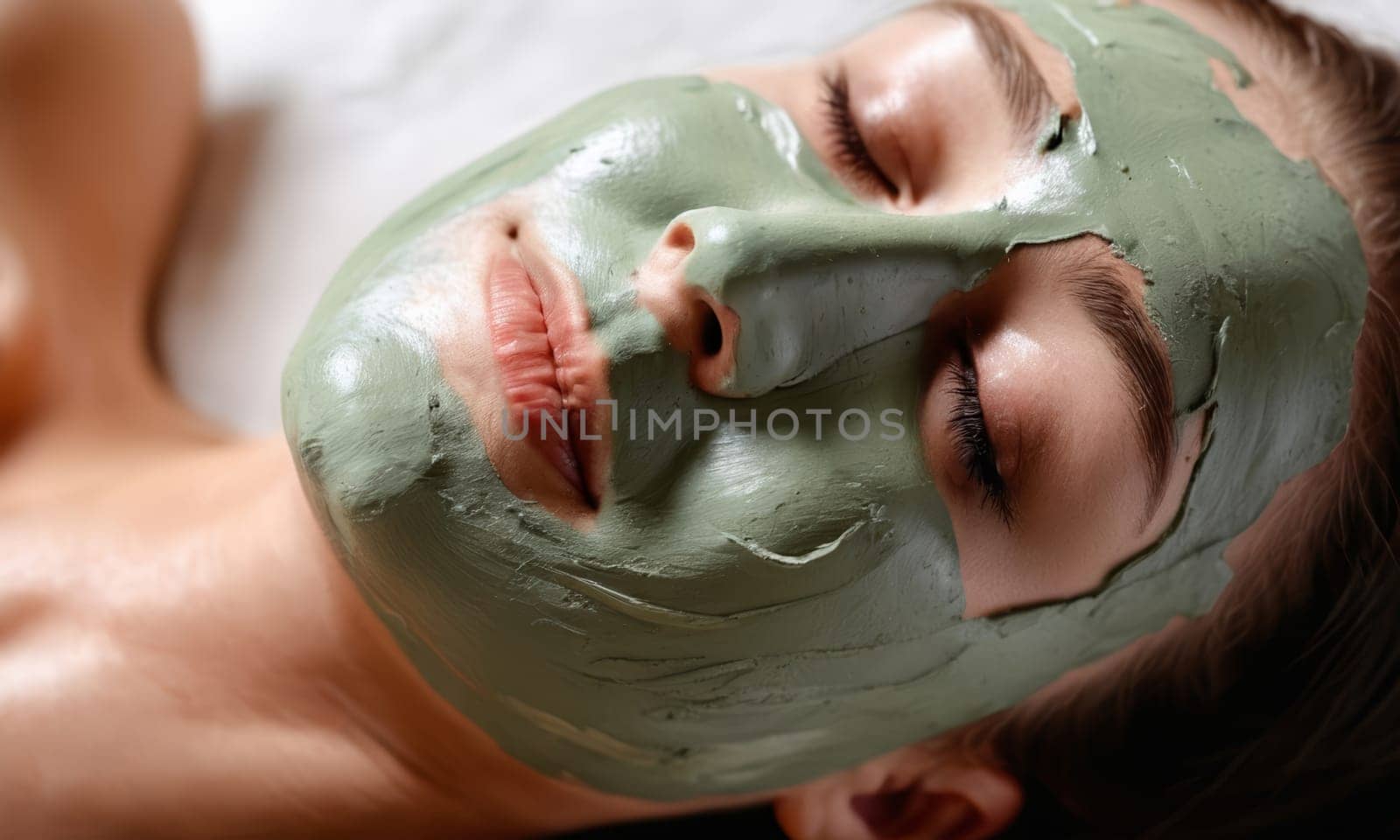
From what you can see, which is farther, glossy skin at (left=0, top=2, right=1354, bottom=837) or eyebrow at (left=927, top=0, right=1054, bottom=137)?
glossy skin at (left=0, top=2, right=1354, bottom=837)

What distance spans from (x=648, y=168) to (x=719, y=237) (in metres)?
0.13

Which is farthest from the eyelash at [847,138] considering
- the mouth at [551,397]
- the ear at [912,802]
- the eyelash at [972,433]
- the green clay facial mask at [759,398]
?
the ear at [912,802]

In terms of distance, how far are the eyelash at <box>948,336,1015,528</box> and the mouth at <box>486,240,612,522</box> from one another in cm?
26

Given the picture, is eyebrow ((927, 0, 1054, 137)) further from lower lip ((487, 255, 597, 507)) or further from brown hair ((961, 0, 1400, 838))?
lower lip ((487, 255, 597, 507))

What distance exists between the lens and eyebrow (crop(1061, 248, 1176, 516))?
750 mm

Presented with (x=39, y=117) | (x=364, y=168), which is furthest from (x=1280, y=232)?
(x=39, y=117)

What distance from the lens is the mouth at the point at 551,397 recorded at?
0.73 metres

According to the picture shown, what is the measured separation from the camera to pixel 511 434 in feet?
2.39

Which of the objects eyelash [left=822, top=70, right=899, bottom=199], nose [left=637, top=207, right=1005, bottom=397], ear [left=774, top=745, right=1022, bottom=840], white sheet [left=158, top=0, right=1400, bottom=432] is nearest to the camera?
nose [left=637, top=207, right=1005, bottom=397]

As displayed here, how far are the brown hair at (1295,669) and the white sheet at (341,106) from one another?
69 cm

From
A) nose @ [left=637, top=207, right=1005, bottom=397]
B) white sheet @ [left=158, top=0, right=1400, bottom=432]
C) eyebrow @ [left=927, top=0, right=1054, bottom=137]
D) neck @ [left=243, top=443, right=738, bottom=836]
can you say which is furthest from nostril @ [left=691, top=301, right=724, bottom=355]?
white sheet @ [left=158, top=0, right=1400, bottom=432]

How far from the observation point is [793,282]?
74 centimetres

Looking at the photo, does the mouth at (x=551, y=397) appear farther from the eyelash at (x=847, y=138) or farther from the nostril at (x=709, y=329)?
the eyelash at (x=847, y=138)

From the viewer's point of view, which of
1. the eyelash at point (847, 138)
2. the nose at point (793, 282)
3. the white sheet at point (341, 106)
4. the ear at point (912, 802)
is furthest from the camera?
the white sheet at point (341, 106)
